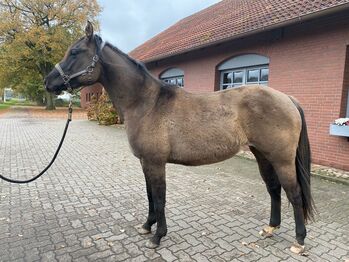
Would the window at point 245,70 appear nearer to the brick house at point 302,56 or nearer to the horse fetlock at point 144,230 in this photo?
the brick house at point 302,56

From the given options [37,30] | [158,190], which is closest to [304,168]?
[158,190]

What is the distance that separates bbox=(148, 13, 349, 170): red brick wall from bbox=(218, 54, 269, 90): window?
1.17ft

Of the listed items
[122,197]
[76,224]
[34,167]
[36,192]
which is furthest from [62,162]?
[76,224]

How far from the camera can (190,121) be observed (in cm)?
278

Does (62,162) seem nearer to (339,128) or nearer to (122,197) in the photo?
(122,197)

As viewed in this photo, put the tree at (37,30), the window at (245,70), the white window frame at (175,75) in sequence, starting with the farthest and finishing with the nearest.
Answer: the tree at (37,30) → the white window frame at (175,75) → the window at (245,70)

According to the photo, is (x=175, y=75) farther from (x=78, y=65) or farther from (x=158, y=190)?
(x=158, y=190)

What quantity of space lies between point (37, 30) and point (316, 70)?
28127 mm

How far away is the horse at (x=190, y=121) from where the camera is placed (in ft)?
8.93

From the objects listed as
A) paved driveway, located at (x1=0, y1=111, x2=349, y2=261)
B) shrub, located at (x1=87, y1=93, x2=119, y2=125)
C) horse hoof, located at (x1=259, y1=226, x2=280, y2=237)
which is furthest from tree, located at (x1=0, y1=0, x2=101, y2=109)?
horse hoof, located at (x1=259, y1=226, x2=280, y2=237)

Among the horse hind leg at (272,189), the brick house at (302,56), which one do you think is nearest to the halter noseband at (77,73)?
the horse hind leg at (272,189)

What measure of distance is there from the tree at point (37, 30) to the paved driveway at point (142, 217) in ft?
82.4

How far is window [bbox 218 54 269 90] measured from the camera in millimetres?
8109

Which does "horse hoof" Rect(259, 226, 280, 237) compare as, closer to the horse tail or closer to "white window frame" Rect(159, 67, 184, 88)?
the horse tail
